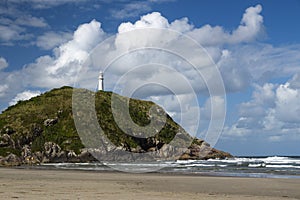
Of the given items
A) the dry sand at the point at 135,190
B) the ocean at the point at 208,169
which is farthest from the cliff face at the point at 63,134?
the dry sand at the point at 135,190

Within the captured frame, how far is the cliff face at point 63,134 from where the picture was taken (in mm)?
93188

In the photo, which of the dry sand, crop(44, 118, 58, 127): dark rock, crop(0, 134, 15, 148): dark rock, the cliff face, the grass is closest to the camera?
the dry sand

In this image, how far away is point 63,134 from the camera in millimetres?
102688

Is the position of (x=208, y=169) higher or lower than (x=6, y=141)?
lower

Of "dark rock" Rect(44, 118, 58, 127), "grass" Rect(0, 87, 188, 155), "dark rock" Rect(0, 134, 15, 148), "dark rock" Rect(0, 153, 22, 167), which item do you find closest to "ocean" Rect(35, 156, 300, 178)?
"dark rock" Rect(0, 153, 22, 167)

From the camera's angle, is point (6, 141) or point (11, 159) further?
point (6, 141)

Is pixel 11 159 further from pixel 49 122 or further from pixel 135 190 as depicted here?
pixel 135 190

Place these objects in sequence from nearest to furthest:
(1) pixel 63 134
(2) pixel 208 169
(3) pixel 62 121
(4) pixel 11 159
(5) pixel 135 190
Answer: (5) pixel 135 190 < (2) pixel 208 169 < (4) pixel 11 159 < (1) pixel 63 134 < (3) pixel 62 121

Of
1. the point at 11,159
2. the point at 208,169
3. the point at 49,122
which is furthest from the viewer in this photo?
the point at 49,122

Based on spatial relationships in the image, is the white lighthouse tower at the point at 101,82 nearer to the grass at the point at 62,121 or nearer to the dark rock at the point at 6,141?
the grass at the point at 62,121

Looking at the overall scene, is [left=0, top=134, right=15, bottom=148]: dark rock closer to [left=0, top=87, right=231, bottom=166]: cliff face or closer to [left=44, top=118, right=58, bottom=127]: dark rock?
[left=0, top=87, right=231, bottom=166]: cliff face

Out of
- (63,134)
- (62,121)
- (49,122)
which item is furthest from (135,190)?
(62,121)

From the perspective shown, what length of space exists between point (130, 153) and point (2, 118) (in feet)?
116

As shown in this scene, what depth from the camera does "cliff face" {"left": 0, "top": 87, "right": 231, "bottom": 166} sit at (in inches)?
3669
